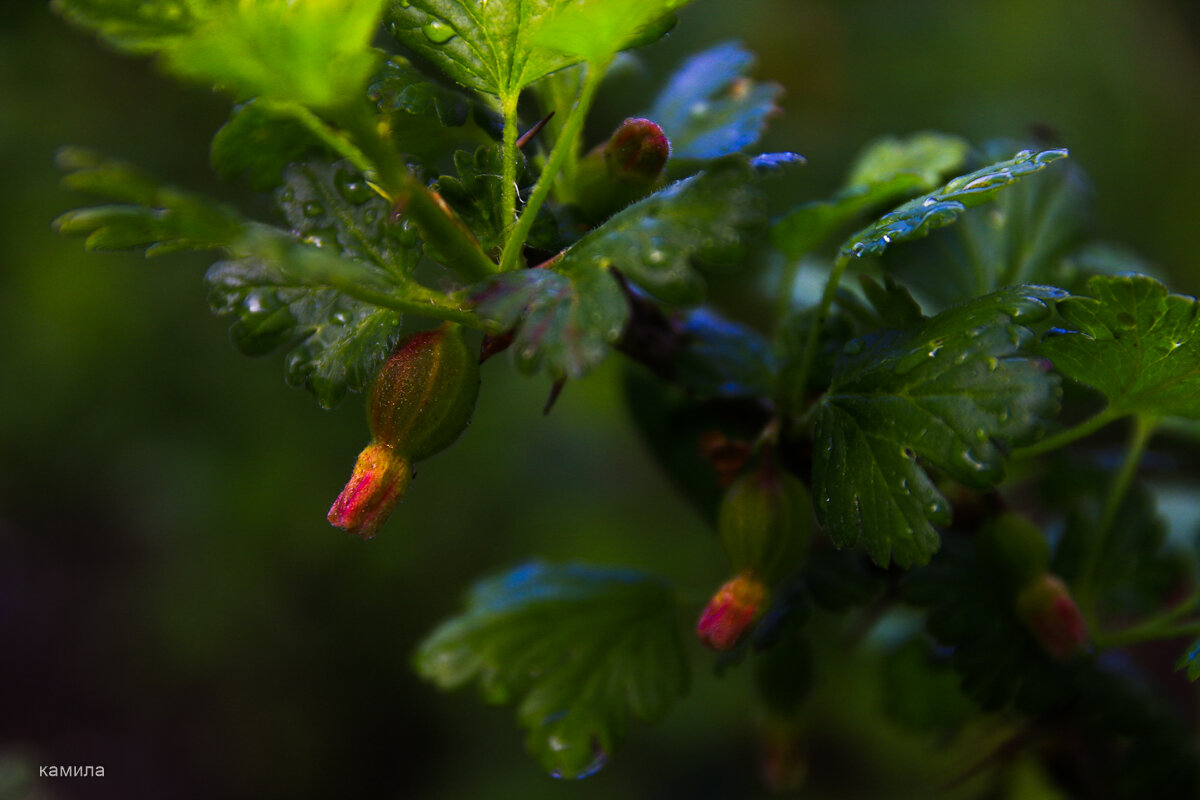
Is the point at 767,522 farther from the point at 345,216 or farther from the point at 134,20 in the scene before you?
the point at 134,20

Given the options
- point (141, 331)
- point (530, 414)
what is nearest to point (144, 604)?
point (141, 331)

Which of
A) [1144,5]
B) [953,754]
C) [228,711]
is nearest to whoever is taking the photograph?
[953,754]

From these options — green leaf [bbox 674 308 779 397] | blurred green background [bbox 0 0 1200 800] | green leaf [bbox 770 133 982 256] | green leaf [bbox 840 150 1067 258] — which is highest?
green leaf [bbox 840 150 1067 258]

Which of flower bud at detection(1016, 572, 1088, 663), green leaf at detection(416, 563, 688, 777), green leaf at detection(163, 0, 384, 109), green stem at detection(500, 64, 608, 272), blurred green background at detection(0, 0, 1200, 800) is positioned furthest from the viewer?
blurred green background at detection(0, 0, 1200, 800)

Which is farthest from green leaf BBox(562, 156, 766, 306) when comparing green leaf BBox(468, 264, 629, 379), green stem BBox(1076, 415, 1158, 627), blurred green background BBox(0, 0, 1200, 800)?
blurred green background BBox(0, 0, 1200, 800)

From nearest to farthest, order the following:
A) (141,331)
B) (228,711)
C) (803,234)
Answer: (803,234) → (141,331) → (228,711)

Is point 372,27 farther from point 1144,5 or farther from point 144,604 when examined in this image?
point 144,604

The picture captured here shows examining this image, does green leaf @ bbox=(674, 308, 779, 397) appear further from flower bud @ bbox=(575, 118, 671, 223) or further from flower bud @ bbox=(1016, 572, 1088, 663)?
flower bud @ bbox=(1016, 572, 1088, 663)
